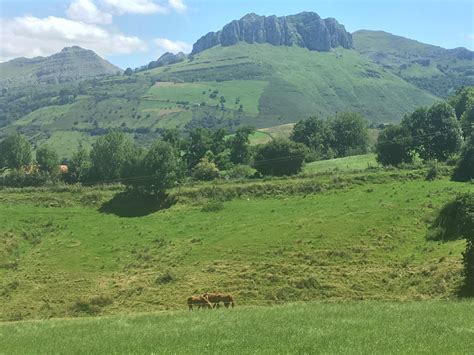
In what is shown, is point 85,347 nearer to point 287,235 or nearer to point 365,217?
point 287,235

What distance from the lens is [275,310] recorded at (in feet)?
90.6

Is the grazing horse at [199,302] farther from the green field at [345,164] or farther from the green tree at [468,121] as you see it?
the green tree at [468,121]

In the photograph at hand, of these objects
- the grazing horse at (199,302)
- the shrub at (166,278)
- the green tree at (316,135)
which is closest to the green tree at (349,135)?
the green tree at (316,135)

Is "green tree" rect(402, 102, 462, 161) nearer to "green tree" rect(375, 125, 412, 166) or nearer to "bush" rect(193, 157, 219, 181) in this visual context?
"green tree" rect(375, 125, 412, 166)

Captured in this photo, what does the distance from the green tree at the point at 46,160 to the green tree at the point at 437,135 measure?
75602 millimetres

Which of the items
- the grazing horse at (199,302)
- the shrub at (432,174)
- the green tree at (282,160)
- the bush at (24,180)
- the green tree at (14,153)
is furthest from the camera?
the green tree at (14,153)

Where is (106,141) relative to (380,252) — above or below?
above

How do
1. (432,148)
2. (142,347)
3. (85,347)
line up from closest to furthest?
(142,347)
(85,347)
(432,148)

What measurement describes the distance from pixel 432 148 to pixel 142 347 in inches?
3640

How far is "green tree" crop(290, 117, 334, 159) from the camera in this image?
426 ft

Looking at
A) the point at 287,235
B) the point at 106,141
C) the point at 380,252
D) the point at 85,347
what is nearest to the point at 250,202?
the point at 287,235

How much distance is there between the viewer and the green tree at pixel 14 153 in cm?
11688

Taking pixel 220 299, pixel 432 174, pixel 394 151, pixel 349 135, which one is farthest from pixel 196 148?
pixel 220 299

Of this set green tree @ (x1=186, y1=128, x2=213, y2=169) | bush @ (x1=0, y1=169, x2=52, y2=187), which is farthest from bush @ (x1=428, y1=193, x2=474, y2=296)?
bush @ (x1=0, y1=169, x2=52, y2=187)
